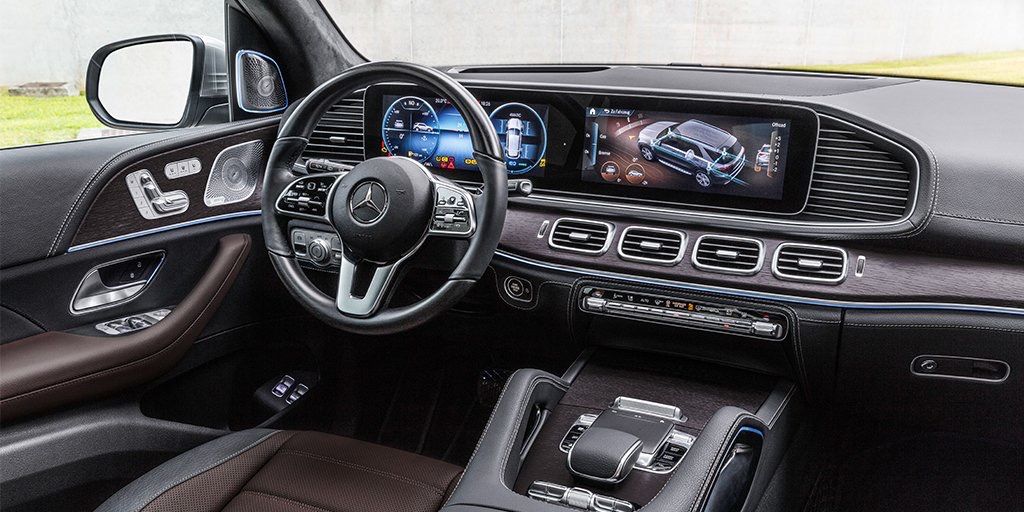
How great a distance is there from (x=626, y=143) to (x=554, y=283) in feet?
1.29

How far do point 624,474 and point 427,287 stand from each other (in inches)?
32.0

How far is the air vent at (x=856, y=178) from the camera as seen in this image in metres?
1.78

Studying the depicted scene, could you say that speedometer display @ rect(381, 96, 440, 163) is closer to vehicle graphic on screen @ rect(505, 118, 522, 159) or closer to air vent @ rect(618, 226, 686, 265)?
vehicle graphic on screen @ rect(505, 118, 522, 159)

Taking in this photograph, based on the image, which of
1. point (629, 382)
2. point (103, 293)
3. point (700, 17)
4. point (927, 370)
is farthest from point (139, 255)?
point (700, 17)

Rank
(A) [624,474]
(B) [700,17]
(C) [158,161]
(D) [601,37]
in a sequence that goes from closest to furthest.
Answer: (A) [624,474], (C) [158,161], (B) [700,17], (D) [601,37]

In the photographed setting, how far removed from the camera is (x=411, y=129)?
2.16m

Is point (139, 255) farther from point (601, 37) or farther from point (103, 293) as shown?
point (601, 37)

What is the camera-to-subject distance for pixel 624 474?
1514mm

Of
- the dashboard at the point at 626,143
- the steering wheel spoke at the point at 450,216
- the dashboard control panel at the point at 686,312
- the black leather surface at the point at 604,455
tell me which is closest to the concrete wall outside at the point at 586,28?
the dashboard at the point at 626,143

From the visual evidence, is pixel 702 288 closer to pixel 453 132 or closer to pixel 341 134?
pixel 453 132

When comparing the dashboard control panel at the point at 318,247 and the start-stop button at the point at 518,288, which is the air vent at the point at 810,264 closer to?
the start-stop button at the point at 518,288

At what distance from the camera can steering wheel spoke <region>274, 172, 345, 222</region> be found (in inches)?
71.9

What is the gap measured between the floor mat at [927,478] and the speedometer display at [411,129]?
4.58 ft

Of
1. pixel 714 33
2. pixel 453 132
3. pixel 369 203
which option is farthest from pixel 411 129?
pixel 714 33
